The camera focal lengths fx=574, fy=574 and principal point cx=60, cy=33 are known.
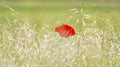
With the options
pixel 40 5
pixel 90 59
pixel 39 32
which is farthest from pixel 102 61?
pixel 40 5

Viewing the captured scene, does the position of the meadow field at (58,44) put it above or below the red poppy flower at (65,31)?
below

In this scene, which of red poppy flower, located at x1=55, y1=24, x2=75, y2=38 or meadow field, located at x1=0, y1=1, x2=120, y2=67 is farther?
red poppy flower, located at x1=55, y1=24, x2=75, y2=38

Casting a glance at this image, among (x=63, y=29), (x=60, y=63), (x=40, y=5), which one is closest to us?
(x=60, y=63)

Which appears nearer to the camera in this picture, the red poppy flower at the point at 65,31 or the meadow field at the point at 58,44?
the meadow field at the point at 58,44

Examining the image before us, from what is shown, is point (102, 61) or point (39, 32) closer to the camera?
point (102, 61)

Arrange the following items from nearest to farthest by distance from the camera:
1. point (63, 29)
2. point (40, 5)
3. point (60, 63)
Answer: point (60, 63), point (63, 29), point (40, 5)

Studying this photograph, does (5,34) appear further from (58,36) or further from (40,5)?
(40,5)

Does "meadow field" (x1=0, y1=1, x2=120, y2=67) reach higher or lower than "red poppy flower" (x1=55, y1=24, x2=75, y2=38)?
lower

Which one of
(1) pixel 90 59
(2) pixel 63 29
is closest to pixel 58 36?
(2) pixel 63 29

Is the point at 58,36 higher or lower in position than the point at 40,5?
higher
